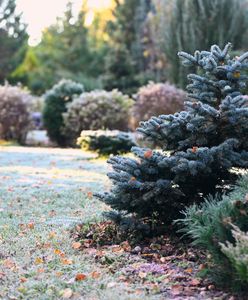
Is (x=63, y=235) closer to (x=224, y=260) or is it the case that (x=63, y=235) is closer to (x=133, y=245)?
(x=133, y=245)

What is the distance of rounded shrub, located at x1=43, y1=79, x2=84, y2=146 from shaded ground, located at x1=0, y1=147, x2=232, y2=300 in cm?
869

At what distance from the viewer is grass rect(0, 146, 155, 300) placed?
3.08m

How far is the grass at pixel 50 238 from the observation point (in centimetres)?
308

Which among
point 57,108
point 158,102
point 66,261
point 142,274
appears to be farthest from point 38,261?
point 57,108

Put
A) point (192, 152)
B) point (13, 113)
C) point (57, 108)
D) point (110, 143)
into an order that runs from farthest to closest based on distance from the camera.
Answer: point (57, 108), point (13, 113), point (110, 143), point (192, 152)

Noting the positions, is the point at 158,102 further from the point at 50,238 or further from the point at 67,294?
the point at 67,294

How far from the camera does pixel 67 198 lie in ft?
19.9

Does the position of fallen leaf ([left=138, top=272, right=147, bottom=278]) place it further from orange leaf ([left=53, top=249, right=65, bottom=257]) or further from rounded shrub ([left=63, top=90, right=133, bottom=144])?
rounded shrub ([left=63, top=90, right=133, bottom=144])

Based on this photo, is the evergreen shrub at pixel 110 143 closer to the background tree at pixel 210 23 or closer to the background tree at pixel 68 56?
the background tree at pixel 210 23

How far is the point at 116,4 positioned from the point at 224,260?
2466 cm

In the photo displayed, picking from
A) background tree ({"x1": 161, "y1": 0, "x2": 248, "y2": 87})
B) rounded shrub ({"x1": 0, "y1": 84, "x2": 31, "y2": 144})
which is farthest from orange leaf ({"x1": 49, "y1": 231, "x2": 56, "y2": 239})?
background tree ({"x1": 161, "y1": 0, "x2": 248, "y2": 87})

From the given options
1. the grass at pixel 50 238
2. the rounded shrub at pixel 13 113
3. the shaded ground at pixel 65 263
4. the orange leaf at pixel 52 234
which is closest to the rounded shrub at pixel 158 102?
the rounded shrub at pixel 13 113

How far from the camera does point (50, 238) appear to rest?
419cm

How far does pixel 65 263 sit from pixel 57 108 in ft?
38.3
